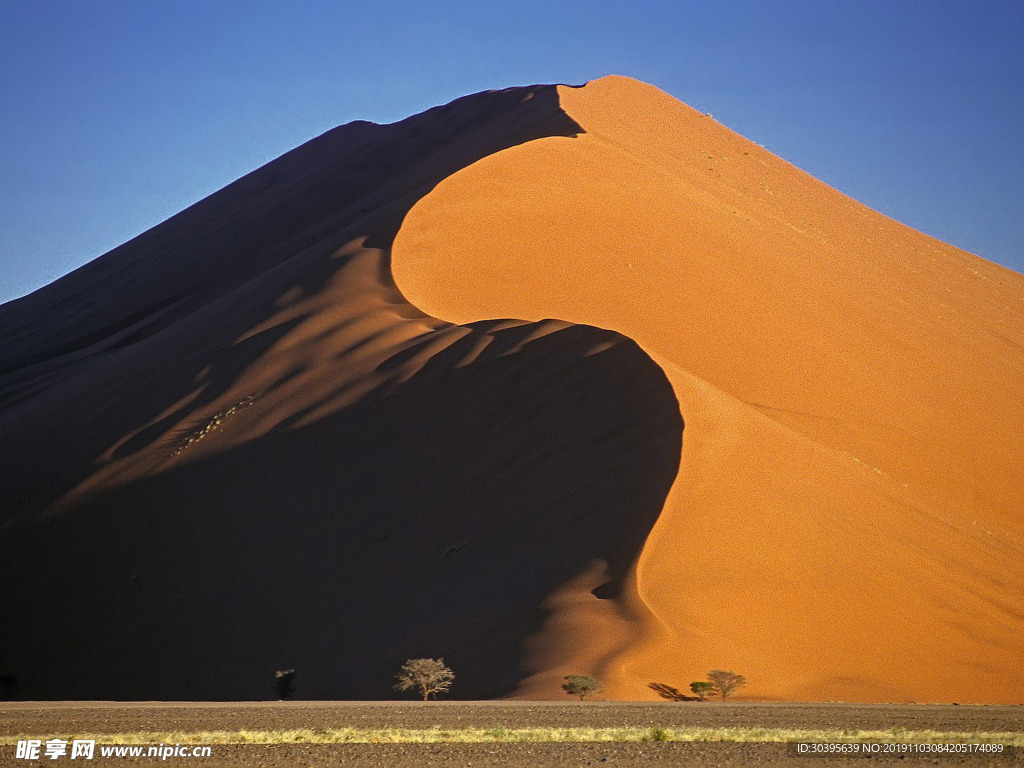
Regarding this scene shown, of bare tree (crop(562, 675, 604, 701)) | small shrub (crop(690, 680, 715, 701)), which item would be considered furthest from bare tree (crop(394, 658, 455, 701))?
small shrub (crop(690, 680, 715, 701))

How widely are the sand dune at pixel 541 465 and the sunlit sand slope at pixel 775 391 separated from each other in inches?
2.4

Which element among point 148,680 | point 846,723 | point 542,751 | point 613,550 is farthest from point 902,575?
point 148,680

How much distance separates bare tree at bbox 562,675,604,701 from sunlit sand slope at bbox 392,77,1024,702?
221 millimetres

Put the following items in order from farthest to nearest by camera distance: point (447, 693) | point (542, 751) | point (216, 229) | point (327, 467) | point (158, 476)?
point (216, 229) < point (158, 476) < point (327, 467) < point (447, 693) < point (542, 751)

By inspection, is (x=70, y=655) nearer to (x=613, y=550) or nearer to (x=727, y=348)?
(x=613, y=550)

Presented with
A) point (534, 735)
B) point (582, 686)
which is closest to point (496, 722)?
point (534, 735)

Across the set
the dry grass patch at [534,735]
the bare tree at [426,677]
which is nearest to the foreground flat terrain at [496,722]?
the dry grass patch at [534,735]

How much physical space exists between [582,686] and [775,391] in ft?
32.1

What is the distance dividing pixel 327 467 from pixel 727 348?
7380 millimetres

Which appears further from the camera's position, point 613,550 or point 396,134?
Answer: point 396,134

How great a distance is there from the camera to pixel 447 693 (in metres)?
11.2

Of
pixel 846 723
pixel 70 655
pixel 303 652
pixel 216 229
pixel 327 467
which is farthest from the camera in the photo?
pixel 216 229

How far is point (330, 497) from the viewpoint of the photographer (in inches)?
634

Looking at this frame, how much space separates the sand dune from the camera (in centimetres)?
1207
